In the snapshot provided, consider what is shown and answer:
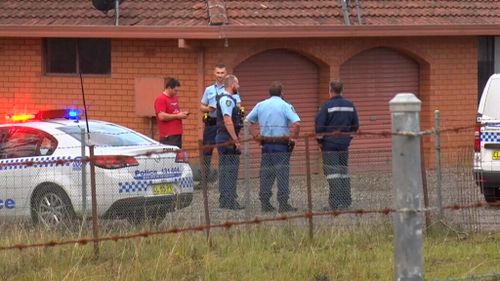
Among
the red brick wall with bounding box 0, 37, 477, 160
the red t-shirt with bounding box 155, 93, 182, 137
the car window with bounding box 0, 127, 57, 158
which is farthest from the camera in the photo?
the red brick wall with bounding box 0, 37, 477, 160

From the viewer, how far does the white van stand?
511 inches

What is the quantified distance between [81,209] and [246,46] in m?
8.96

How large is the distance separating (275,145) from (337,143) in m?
0.95

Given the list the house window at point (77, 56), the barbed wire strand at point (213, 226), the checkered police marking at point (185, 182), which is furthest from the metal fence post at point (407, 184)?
the house window at point (77, 56)

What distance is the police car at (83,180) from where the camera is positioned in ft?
36.9

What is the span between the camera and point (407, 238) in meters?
6.92

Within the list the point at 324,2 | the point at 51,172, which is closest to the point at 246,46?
the point at 324,2

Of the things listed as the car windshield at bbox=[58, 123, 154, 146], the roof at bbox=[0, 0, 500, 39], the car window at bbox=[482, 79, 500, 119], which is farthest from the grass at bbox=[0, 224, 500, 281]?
the roof at bbox=[0, 0, 500, 39]

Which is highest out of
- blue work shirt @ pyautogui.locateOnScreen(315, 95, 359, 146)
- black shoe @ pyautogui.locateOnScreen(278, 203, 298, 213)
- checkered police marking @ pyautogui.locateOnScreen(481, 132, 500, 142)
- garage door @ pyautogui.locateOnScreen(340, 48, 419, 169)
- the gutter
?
the gutter

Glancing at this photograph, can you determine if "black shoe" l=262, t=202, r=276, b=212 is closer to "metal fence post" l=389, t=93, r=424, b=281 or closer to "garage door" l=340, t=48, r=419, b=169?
"metal fence post" l=389, t=93, r=424, b=281

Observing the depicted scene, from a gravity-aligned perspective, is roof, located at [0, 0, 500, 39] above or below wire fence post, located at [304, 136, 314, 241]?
above

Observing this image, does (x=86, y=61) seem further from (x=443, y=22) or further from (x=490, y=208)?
(x=490, y=208)

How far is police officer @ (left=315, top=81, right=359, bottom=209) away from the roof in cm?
450

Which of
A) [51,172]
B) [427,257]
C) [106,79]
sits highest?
Result: [106,79]
